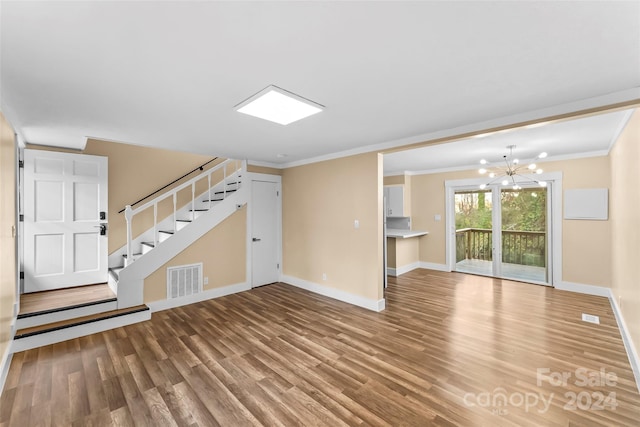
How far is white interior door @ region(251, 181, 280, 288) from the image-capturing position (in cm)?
529

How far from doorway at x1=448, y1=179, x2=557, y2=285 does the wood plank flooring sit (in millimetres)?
6939

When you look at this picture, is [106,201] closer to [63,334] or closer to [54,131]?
[54,131]

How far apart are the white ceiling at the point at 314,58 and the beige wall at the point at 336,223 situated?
147 cm

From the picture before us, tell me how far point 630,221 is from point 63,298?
6.96m

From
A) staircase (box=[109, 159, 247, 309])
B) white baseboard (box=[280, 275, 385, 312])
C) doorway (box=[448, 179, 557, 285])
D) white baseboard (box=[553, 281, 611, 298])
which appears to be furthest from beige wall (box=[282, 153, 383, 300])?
white baseboard (box=[553, 281, 611, 298])

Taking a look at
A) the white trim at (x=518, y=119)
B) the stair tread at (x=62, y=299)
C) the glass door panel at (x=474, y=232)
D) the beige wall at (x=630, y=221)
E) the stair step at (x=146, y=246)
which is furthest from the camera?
the glass door panel at (x=474, y=232)

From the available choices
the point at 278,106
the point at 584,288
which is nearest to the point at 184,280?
the point at 278,106

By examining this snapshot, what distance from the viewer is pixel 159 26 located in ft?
4.71

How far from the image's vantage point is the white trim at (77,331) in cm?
292

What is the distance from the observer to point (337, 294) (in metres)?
4.62

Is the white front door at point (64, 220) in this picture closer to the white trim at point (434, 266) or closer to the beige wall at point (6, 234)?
the beige wall at point (6, 234)

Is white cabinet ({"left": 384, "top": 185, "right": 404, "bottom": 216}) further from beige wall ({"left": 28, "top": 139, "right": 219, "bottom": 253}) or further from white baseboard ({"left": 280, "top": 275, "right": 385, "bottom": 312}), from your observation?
beige wall ({"left": 28, "top": 139, "right": 219, "bottom": 253})

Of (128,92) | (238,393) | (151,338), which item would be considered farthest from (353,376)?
(128,92)

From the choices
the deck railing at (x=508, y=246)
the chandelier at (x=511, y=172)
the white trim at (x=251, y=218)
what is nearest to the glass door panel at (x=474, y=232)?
the deck railing at (x=508, y=246)
